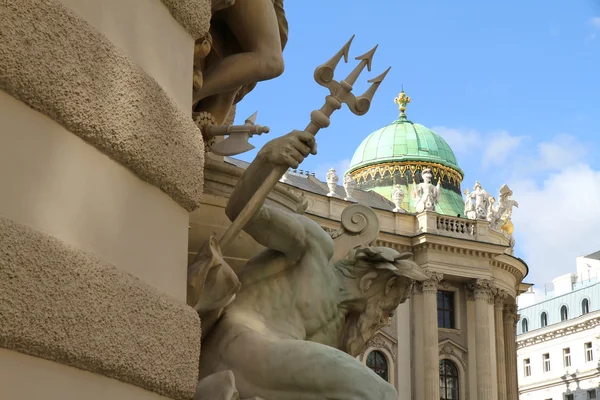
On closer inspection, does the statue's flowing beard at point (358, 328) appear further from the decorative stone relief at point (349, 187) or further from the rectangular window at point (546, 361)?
the rectangular window at point (546, 361)

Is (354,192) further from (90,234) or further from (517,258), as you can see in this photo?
(90,234)

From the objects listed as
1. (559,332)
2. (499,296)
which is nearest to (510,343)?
(499,296)

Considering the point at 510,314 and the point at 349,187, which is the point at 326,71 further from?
the point at 510,314

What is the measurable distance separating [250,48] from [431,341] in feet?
134

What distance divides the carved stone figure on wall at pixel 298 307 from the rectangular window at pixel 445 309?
42.5m

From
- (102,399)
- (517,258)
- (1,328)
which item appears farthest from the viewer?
(517,258)

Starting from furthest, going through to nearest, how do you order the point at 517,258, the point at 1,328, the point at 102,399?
the point at 517,258 < the point at 102,399 < the point at 1,328

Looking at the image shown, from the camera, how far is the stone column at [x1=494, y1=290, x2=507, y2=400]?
47.7m

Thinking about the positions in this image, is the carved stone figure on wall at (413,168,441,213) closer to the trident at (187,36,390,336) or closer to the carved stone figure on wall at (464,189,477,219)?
the carved stone figure on wall at (464,189,477,219)

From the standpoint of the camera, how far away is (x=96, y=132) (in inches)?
125

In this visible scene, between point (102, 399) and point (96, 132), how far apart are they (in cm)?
78

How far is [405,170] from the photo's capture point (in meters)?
52.4

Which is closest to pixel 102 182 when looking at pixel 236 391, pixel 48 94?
pixel 48 94

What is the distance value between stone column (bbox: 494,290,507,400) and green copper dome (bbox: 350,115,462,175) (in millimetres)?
7970
